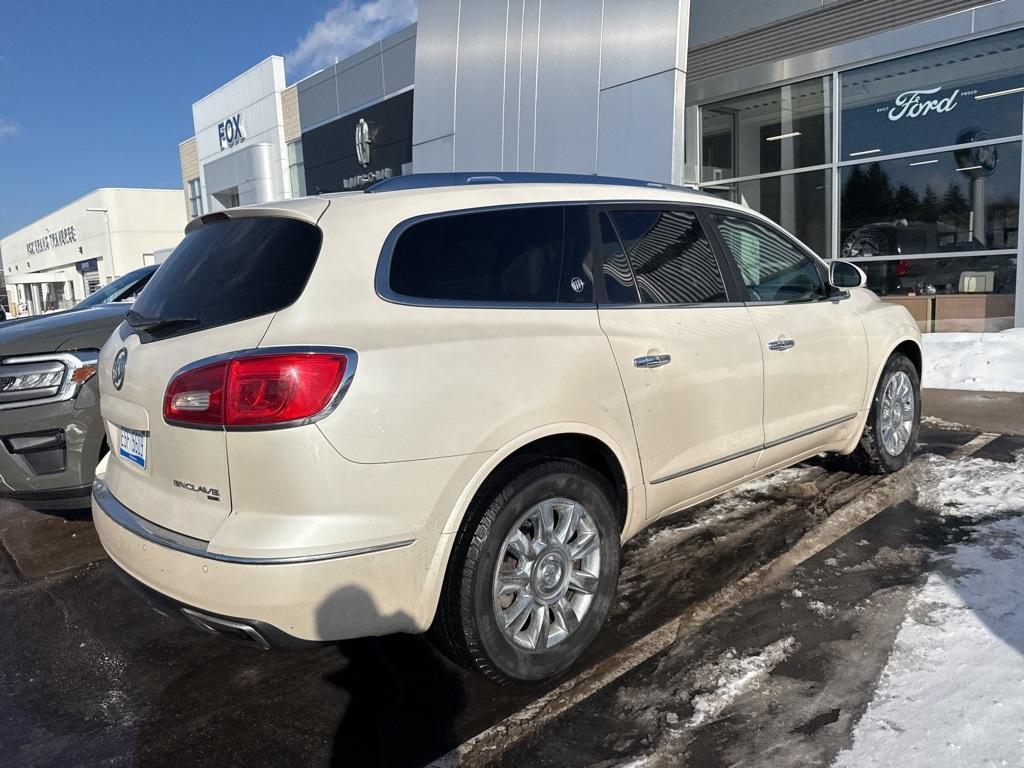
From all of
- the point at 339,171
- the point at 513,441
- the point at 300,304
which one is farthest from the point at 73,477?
the point at 339,171

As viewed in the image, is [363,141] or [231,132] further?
[231,132]

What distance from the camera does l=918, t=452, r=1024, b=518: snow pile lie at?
13.5 feet

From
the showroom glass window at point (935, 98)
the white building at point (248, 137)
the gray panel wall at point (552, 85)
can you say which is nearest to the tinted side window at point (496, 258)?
the gray panel wall at point (552, 85)

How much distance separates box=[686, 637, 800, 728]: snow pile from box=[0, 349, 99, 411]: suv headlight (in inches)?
140

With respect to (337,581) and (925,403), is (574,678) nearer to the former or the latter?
(337,581)

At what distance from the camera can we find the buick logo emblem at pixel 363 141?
21.3 m

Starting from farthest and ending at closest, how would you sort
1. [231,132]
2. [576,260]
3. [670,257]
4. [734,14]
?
[231,132]
[734,14]
[670,257]
[576,260]

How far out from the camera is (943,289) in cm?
1038

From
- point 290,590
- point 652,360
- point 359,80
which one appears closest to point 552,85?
point 359,80

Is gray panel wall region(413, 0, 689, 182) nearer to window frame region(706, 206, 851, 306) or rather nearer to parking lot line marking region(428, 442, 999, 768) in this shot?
window frame region(706, 206, 851, 306)

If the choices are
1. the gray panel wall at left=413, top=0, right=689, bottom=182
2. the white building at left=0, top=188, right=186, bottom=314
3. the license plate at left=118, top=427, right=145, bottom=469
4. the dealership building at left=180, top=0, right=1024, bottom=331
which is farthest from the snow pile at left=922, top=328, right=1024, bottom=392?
the white building at left=0, top=188, right=186, bottom=314

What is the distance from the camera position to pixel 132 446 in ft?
8.77

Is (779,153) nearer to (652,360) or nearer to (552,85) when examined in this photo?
(552,85)

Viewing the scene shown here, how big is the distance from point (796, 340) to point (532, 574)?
2.00 m
